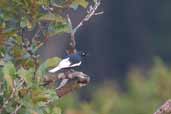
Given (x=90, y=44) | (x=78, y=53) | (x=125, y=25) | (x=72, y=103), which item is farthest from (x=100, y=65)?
(x=78, y=53)

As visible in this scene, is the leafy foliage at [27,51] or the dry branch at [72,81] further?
the dry branch at [72,81]

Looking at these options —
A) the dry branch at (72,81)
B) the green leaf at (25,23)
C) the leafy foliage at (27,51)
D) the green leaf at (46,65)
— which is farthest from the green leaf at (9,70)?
the dry branch at (72,81)

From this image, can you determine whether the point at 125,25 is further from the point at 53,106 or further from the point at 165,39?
the point at 53,106

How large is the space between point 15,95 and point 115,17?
26.8 meters

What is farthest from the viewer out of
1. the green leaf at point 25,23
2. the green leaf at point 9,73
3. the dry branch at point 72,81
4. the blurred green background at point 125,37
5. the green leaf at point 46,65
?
the blurred green background at point 125,37

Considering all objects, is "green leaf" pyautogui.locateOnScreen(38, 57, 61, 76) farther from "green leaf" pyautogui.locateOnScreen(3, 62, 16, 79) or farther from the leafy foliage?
"green leaf" pyautogui.locateOnScreen(3, 62, 16, 79)

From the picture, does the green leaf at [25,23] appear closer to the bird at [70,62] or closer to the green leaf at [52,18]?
the green leaf at [52,18]

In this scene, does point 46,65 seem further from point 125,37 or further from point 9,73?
Result: point 125,37

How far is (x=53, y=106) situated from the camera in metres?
4.16

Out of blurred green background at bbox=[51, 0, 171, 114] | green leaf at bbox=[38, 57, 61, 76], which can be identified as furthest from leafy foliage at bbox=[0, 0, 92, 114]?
blurred green background at bbox=[51, 0, 171, 114]

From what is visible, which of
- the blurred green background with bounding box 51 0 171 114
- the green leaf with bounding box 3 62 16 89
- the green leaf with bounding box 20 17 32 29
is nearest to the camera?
the green leaf with bounding box 3 62 16 89

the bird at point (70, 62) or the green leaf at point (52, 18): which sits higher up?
the green leaf at point (52, 18)

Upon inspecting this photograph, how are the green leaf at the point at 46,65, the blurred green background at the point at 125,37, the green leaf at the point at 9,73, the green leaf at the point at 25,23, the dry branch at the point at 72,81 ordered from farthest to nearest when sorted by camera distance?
the blurred green background at the point at 125,37 < the dry branch at the point at 72,81 < the green leaf at the point at 25,23 < the green leaf at the point at 46,65 < the green leaf at the point at 9,73

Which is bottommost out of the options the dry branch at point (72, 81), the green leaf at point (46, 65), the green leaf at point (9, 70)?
the dry branch at point (72, 81)
